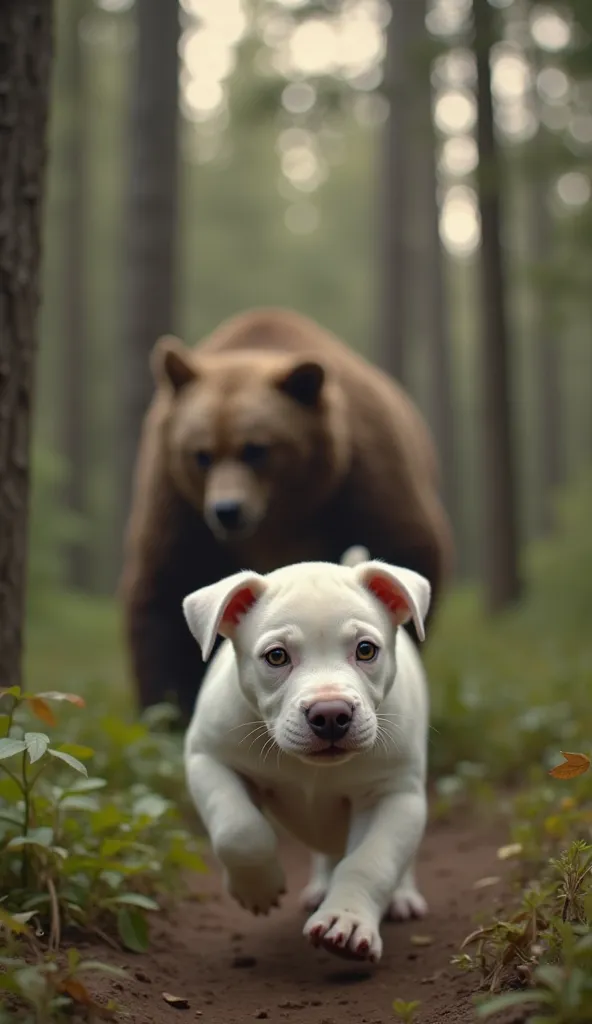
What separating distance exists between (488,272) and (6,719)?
30.1 ft

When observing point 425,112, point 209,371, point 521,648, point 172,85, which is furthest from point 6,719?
point 425,112

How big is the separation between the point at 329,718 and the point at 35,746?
2.27 ft

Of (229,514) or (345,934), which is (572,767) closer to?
(345,934)

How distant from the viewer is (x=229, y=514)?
5730mm

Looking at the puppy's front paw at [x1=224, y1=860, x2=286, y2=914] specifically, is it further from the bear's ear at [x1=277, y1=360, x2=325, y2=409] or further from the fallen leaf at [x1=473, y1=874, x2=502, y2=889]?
the bear's ear at [x1=277, y1=360, x2=325, y2=409]

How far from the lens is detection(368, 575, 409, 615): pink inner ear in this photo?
323 centimetres

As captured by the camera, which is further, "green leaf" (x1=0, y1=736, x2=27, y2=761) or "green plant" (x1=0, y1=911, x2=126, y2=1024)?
"green leaf" (x1=0, y1=736, x2=27, y2=761)

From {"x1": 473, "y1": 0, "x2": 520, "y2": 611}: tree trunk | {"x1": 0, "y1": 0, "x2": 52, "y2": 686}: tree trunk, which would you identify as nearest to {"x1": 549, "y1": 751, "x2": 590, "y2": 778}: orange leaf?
{"x1": 0, "y1": 0, "x2": 52, "y2": 686}: tree trunk

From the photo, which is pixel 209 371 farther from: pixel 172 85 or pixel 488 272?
pixel 488 272

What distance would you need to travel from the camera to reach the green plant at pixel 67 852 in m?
3.02

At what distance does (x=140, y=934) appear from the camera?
327 cm

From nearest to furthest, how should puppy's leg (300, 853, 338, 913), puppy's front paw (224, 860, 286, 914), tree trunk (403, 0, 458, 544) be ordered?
puppy's front paw (224, 860, 286, 914), puppy's leg (300, 853, 338, 913), tree trunk (403, 0, 458, 544)

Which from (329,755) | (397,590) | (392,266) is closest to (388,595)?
(397,590)

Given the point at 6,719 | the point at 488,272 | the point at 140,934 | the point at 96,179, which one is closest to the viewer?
the point at 6,719
